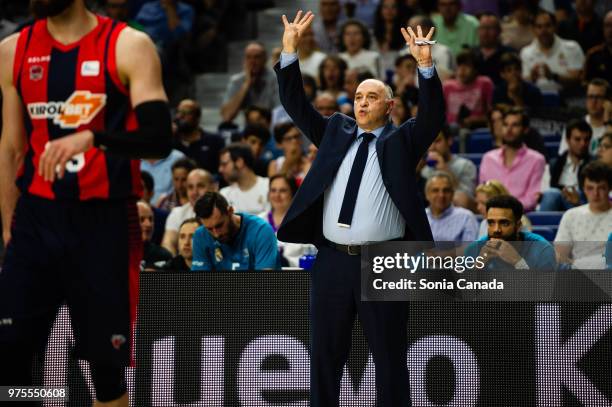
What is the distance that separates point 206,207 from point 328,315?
260 centimetres

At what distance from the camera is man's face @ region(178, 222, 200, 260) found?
1005 cm

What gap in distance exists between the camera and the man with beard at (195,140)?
13.4 metres

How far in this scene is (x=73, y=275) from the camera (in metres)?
5.14

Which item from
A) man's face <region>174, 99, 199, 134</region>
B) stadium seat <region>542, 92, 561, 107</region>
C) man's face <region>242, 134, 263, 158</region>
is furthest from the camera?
stadium seat <region>542, 92, 561, 107</region>

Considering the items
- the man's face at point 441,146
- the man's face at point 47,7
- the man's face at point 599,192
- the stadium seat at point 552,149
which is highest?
the man's face at point 47,7

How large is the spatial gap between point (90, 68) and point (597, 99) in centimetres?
826

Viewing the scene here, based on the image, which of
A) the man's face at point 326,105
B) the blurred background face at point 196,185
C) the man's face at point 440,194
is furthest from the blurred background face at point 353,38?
the man's face at point 440,194

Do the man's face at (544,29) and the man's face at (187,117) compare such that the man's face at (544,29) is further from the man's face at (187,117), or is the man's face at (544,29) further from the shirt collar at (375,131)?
the shirt collar at (375,131)

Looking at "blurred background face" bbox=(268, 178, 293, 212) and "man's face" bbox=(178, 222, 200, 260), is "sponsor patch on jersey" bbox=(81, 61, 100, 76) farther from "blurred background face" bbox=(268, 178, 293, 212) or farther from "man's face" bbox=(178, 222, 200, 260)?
"blurred background face" bbox=(268, 178, 293, 212)

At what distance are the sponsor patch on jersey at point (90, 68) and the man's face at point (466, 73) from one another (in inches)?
352

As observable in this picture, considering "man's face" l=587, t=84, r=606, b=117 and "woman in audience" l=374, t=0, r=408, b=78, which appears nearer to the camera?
"man's face" l=587, t=84, r=606, b=117

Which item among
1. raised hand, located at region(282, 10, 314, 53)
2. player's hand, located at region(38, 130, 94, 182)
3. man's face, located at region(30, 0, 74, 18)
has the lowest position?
player's hand, located at region(38, 130, 94, 182)

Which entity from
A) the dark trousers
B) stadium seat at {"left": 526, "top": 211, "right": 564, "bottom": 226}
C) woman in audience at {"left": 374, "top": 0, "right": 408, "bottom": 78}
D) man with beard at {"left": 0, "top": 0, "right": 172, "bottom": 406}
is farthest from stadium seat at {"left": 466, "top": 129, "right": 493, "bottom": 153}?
man with beard at {"left": 0, "top": 0, "right": 172, "bottom": 406}

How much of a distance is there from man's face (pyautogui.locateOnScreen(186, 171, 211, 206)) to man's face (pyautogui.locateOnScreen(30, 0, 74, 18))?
6346mm
